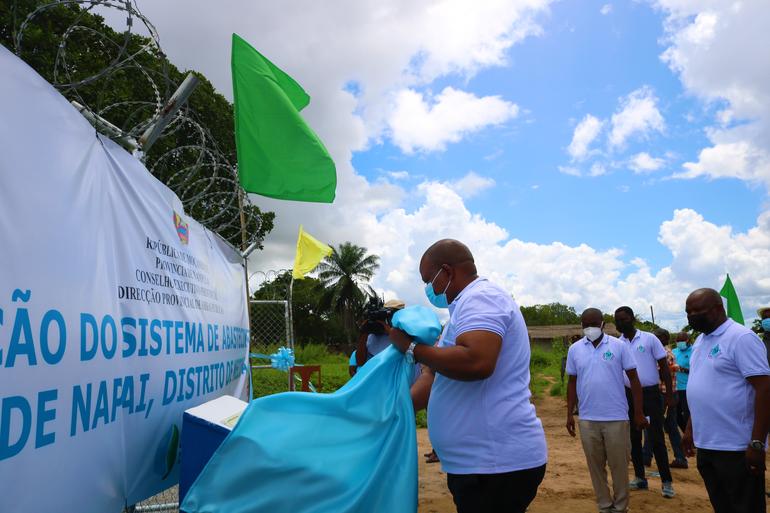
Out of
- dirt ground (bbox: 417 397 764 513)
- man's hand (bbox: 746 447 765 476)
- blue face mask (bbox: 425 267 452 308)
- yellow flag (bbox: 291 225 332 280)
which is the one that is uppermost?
Result: yellow flag (bbox: 291 225 332 280)

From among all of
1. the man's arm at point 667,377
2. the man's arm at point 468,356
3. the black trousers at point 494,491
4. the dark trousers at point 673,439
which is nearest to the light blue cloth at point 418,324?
the man's arm at point 468,356

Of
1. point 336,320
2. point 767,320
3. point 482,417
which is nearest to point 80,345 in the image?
point 482,417

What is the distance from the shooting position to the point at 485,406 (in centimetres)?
234

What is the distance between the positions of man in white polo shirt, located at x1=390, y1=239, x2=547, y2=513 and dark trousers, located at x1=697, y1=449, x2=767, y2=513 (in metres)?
1.89

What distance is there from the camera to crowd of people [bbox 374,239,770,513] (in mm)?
2281

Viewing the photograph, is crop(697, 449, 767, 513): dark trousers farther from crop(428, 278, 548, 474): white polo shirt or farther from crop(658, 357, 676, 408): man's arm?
crop(658, 357, 676, 408): man's arm

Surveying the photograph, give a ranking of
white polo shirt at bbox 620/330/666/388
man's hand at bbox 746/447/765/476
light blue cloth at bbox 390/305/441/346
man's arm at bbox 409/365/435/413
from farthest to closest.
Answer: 1. white polo shirt at bbox 620/330/666/388
2. man's hand at bbox 746/447/765/476
3. man's arm at bbox 409/365/435/413
4. light blue cloth at bbox 390/305/441/346

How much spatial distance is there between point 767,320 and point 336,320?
145 ft

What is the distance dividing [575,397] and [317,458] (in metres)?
4.25

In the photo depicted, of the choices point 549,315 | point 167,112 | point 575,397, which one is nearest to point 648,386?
point 575,397

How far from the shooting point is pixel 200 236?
14.4 feet

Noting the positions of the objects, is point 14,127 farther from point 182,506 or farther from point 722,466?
point 722,466

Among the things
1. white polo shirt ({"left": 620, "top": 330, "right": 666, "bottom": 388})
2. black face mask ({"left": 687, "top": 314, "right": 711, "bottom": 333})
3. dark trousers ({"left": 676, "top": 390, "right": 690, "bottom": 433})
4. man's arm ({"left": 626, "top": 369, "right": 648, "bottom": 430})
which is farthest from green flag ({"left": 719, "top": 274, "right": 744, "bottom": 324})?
black face mask ({"left": 687, "top": 314, "right": 711, "bottom": 333})

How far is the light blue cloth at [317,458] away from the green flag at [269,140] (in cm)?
198
